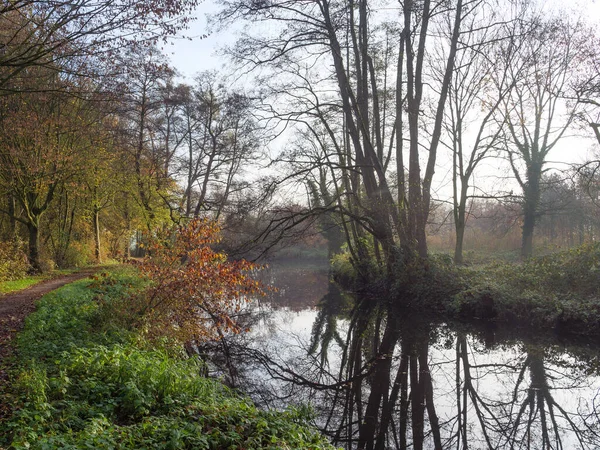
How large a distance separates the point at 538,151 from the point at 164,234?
66.0 ft

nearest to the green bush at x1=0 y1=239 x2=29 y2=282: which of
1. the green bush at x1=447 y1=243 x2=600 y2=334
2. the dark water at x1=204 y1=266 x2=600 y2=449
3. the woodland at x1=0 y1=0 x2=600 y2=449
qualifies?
the woodland at x1=0 y1=0 x2=600 y2=449

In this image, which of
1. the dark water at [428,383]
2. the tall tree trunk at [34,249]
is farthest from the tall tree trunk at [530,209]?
the tall tree trunk at [34,249]

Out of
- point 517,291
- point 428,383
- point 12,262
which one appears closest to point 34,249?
point 12,262

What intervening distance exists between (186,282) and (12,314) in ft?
13.4

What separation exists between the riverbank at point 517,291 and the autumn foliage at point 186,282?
6.41m

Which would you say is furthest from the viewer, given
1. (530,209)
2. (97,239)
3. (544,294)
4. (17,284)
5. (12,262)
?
(97,239)

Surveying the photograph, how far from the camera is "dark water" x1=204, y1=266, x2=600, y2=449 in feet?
20.1

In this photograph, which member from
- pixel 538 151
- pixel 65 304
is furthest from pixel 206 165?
pixel 538 151

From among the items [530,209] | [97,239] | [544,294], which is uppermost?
[530,209]

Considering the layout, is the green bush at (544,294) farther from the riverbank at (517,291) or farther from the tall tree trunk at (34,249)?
the tall tree trunk at (34,249)

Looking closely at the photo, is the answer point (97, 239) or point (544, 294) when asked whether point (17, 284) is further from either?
point (544, 294)

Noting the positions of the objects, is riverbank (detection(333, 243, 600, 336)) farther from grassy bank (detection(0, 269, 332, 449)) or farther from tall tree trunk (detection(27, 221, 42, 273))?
tall tree trunk (detection(27, 221, 42, 273))

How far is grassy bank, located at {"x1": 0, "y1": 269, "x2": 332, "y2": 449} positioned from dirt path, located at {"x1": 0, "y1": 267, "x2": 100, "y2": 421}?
150 millimetres

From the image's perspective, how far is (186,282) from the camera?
9.48 metres
